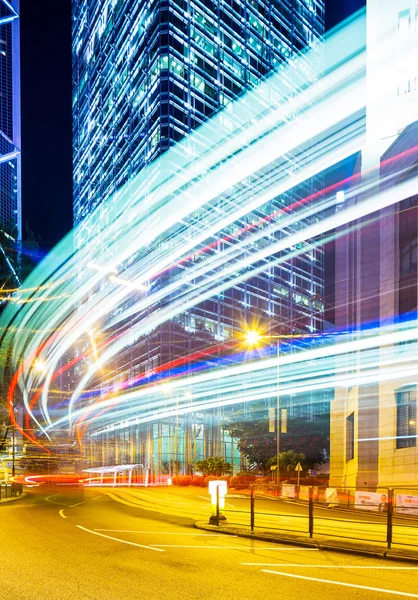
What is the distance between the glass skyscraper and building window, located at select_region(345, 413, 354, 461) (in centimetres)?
2961

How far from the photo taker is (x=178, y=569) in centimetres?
991

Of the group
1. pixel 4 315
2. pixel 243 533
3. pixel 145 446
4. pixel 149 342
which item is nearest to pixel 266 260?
pixel 149 342

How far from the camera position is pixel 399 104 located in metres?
47.2

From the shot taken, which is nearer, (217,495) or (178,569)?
(178,569)

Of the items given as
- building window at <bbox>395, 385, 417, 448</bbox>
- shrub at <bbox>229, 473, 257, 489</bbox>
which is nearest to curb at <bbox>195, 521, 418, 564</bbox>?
building window at <bbox>395, 385, 417, 448</bbox>

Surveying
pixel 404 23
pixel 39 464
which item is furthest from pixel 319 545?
pixel 39 464

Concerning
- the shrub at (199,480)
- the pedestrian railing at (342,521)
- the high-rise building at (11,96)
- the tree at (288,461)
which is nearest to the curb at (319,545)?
the pedestrian railing at (342,521)

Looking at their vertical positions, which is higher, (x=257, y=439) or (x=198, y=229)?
(x=198, y=229)

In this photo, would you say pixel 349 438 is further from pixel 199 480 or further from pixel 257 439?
pixel 199 480

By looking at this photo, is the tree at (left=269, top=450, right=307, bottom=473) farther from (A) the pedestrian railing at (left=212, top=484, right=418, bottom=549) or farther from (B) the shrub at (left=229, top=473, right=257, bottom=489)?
(A) the pedestrian railing at (left=212, top=484, right=418, bottom=549)

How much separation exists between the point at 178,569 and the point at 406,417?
95.5 feet

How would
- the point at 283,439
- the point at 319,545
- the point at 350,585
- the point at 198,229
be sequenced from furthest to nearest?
the point at 198,229 → the point at 283,439 → the point at 319,545 → the point at 350,585

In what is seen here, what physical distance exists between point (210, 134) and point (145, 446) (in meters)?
48.0

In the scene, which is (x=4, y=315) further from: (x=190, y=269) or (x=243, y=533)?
(x=190, y=269)
